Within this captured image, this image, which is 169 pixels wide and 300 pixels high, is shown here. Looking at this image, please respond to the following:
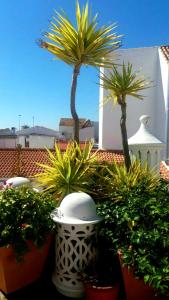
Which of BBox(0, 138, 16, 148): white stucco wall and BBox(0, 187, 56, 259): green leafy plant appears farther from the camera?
BBox(0, 138, 16, 148): white stucco wall

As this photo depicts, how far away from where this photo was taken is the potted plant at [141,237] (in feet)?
8.27

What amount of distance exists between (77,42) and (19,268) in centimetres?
403

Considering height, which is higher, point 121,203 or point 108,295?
point 121,203

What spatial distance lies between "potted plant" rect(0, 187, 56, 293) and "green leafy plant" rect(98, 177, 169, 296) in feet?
2.36

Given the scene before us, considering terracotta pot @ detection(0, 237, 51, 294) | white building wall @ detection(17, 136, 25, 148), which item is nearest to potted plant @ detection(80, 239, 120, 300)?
terracotta pot @ detection(0, 237, 51, 294)

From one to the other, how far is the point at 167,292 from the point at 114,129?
39.7 feet

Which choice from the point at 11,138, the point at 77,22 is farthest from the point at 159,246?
the point at 11,138

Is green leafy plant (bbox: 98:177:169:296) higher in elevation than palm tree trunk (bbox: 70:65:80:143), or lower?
lower

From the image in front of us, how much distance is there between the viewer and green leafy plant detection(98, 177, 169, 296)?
2.50 meters

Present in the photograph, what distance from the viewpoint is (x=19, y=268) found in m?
3.11

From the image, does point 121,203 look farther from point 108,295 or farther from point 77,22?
point 77,22

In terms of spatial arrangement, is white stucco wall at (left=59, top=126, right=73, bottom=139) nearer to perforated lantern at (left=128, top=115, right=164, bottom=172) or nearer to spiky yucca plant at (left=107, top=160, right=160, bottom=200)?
perforated lantern at (left=128, top=115, right=164, bottom=172)

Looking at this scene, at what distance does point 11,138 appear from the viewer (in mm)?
35000

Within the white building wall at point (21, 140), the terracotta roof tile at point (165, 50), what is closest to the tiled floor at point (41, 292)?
the terracotta roof tile at point (165, 50)
